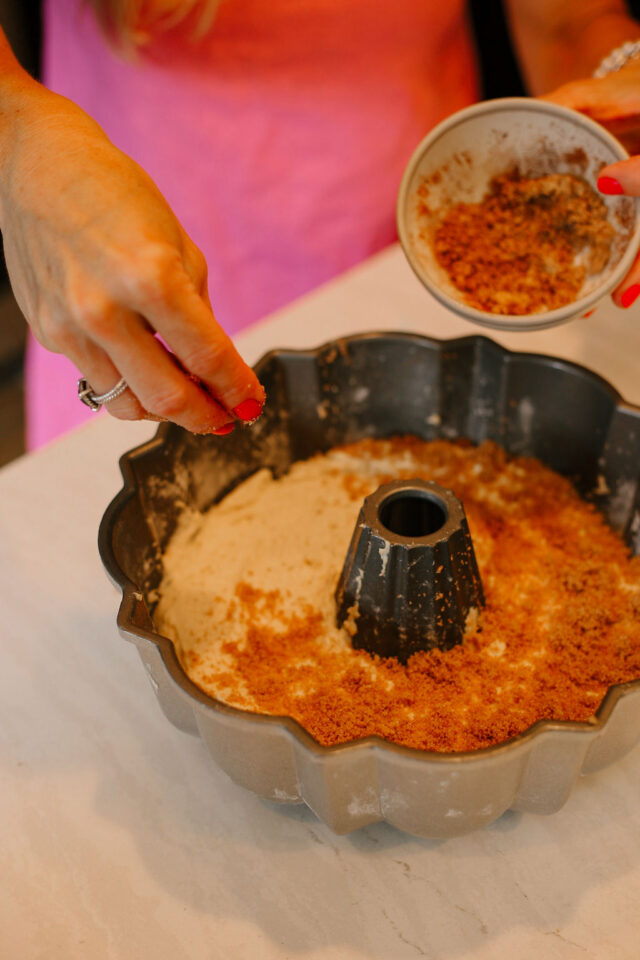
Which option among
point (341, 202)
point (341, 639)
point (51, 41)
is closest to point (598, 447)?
point (341, 639)

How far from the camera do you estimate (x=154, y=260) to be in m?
0.44

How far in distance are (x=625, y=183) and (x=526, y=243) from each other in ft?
0.34

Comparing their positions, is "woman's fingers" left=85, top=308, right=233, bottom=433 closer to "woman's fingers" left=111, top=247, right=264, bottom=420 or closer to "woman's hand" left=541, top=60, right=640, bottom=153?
"woman's fingers" left=111, top=247, right=264, bottom=420

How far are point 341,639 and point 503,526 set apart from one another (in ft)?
0.62

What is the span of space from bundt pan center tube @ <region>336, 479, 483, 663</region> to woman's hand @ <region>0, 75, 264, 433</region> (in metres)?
0.14

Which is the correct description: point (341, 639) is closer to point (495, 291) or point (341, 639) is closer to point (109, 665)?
point (109, 665)

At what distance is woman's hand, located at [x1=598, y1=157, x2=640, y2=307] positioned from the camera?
1.99 feet

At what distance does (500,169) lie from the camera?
72 centimetres

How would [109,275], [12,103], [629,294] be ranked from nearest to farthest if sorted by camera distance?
[109,275] < [12,103] < [629,294]

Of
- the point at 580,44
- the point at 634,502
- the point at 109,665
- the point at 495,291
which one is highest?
the point at 580,44

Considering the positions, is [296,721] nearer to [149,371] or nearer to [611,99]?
[149,371]

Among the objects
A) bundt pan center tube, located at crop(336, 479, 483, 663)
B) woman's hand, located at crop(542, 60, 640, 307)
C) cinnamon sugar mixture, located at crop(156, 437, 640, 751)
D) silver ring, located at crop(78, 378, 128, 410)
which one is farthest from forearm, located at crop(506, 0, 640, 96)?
silver ring, located at crop(78, 378, 128, 410)

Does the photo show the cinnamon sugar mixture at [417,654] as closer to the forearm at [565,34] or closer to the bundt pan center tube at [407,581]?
the bundt pan center tube at [407,581]

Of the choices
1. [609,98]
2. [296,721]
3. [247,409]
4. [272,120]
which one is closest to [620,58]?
[609,98]
